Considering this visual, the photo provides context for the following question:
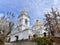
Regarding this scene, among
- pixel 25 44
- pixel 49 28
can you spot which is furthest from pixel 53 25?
pixel 25 44

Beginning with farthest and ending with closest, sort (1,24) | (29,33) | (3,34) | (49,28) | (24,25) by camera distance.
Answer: (24,25), (29,33), (49,28), (1,24), (3,34)

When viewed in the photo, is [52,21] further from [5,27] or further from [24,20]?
[24,20]

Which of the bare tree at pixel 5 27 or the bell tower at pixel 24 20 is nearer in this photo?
the bare tree at pixel 5 27

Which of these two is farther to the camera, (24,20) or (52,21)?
(24,20)

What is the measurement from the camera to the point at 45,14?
37.8m

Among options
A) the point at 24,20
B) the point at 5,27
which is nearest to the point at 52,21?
the point at 5,27

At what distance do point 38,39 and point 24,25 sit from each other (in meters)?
39.4

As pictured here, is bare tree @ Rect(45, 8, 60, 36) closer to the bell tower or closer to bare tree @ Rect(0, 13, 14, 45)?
bare tree @ Rect(0, 13, 14, 45)

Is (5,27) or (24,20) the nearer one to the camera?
(5,27)

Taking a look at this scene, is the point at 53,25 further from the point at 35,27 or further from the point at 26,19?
the point at 26,19

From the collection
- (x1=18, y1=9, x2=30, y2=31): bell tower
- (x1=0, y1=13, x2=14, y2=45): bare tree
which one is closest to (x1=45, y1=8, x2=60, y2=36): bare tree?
(x1=0, y1=13, x2=14, y2=45): bare tree

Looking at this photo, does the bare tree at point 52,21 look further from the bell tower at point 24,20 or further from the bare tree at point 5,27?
the bell tower at point 24,20

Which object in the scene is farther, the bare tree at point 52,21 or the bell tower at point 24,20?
the bell tower at point 24,20

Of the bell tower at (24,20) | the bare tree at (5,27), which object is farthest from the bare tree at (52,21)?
the bell tower at (24,20)
